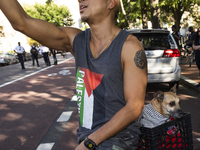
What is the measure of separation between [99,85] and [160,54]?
18.4ft

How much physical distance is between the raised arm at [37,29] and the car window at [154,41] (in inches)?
205

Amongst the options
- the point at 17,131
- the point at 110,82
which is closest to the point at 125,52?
the point at 110,82

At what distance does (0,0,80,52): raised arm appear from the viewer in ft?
4.55

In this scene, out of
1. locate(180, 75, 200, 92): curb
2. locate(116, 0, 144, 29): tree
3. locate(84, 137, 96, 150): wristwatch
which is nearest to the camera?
locate(84, 137, 96, 150): wristwatch

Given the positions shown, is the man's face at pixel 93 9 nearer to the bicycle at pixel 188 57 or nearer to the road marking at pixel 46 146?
the road marking at pixel 46 146

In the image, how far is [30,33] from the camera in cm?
152

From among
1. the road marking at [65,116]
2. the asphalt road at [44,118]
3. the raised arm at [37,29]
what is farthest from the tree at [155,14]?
the raised arm at [37,29]

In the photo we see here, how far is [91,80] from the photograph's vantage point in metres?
1.50

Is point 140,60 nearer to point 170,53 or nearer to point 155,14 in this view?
point 170,53

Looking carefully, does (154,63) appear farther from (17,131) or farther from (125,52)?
(125,52)

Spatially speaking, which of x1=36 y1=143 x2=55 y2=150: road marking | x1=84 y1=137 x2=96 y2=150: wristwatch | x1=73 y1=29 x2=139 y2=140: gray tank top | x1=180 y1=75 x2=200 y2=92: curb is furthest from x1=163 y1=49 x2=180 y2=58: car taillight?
x1=84 y1=137 x2=96 y2=150: wristwatch

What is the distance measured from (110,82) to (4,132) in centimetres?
397

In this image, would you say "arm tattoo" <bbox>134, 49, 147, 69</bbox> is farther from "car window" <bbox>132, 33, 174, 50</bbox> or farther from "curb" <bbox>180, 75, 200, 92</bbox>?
"curb" <bbox>180, 75, 200, 92</bbox>

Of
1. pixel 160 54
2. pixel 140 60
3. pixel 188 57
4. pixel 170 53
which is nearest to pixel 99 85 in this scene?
pixel 140 60
